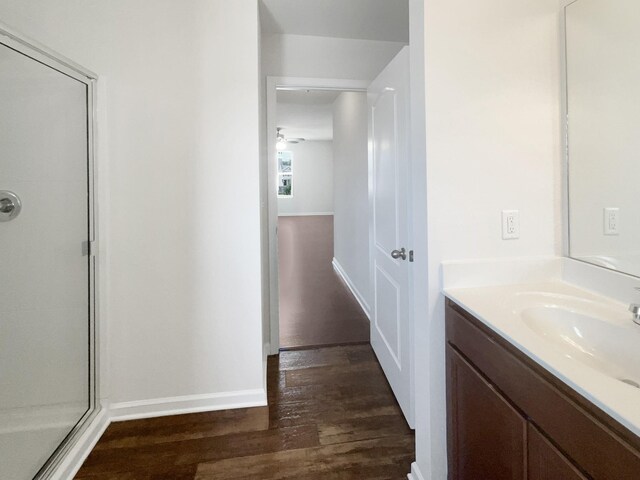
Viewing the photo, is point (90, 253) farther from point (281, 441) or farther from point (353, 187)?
point (353, 187)

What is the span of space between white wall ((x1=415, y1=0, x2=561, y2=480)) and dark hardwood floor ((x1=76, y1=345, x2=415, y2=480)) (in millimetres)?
396

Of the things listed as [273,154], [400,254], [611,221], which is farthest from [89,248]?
[611,221]

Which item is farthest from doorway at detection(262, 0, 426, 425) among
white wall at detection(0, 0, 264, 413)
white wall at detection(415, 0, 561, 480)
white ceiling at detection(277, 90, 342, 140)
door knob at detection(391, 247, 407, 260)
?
white ceiling at detection(277, 90, 342, 140)

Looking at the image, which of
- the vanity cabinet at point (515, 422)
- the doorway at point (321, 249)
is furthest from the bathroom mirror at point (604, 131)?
the doorway at point (321, 249)

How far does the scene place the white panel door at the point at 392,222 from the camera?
5.62 ft

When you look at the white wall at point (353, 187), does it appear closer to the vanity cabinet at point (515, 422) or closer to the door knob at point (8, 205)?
the vanity cabinet at point (515, 422)

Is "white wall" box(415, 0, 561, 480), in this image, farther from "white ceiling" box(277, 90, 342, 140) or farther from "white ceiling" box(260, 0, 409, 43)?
"white ceiling" box(277, 90, 342, 140)

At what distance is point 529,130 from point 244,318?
1671 millimetres

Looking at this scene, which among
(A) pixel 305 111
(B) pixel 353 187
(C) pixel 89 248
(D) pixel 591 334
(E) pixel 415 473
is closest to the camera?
(D) pixel 591 334

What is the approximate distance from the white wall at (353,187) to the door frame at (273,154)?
71 cm

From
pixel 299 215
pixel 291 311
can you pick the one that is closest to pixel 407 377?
pixel 291 311

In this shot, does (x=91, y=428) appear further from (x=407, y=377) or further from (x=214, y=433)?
(x=407, y=377)

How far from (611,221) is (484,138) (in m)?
0.51

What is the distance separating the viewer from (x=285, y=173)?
1085 centimetres
